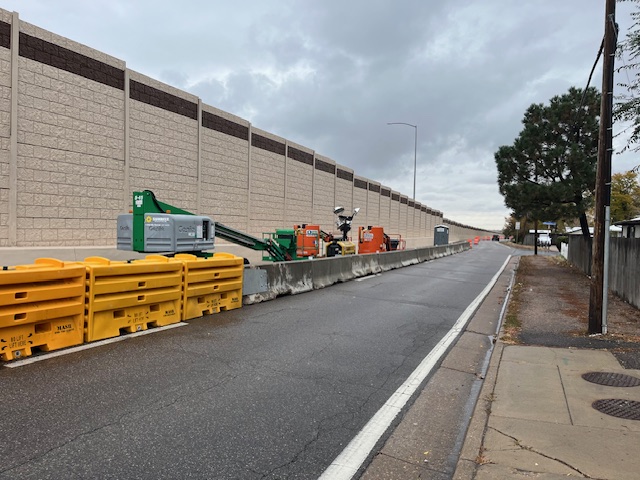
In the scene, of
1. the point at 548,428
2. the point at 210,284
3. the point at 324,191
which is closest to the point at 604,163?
the point at 548,428

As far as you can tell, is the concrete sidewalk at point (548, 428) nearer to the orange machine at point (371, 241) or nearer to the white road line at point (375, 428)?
the white road line at point (375, 428)

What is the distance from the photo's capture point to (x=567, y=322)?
928cm

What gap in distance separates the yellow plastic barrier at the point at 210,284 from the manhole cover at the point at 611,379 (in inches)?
249

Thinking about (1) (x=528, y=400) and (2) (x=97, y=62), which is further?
(2) (x=97, y=62)

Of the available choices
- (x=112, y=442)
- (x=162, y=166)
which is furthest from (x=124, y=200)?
(x=112, y=442)

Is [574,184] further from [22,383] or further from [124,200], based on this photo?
[22,383]

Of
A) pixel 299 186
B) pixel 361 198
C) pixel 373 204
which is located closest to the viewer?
pixel 299 186

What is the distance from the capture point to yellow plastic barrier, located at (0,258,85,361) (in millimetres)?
5648

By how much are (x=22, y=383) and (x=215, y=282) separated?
4607 millimetres

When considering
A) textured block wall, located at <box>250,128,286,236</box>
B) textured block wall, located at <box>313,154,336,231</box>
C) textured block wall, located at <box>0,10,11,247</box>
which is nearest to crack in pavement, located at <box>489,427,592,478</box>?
textured block wall, located at <box>0,10,11,247</box>

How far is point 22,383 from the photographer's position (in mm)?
4918

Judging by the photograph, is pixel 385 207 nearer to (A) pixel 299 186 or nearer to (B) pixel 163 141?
(A) pixel 299 186

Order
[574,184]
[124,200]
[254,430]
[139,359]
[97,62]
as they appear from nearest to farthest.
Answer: [254,430] → [139,359] → [97,62] → [124,200] → [574,184]

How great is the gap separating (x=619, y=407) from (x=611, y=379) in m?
1.05
